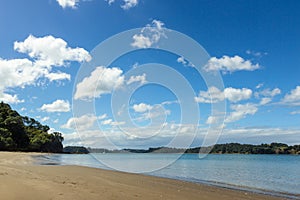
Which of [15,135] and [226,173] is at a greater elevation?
[15,135]

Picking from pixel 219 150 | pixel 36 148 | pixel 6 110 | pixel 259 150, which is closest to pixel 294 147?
pixel 259 150

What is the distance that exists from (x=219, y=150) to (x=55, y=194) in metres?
184

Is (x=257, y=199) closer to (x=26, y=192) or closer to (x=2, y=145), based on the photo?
(x=26, y=192)

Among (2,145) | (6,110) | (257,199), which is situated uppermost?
(6,110)

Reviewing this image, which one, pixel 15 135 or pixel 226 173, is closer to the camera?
pixel 226 173

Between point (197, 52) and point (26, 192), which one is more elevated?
point (197, 52)

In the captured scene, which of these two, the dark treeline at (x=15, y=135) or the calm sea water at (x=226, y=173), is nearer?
the calm sea water at (x=226, y=173)

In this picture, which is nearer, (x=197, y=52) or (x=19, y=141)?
(x=197, y=52)

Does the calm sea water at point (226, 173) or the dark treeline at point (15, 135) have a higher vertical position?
the dark treeline at point (15, 135)

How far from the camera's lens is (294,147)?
179250 millimetres

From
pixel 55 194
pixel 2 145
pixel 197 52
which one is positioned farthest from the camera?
pixel 2 145

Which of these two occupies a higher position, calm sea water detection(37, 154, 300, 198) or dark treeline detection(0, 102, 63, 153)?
dark treeline detection(0, 102, 63, 153)

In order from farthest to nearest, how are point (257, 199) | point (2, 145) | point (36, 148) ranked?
point (36, 148) < point (2, 145) < point (257, 199)

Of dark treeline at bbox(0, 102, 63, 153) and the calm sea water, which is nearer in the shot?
the calm sea water
